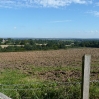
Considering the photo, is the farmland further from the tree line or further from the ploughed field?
the tree line

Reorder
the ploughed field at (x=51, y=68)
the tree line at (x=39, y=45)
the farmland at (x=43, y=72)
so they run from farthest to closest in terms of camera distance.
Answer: the tree line at (x=39, y=45) → the ploughed field at (x=51, y=68) → the farmland at (x=43, y=72)

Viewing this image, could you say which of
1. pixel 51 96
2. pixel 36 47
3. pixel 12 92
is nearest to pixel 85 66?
pixel 51 96

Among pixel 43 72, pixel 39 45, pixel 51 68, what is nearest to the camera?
pixel 43 72

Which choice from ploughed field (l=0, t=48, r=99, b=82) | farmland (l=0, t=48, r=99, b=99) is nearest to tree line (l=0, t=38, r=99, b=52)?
ploughed field (l=0, t=48, r=99, b=82)

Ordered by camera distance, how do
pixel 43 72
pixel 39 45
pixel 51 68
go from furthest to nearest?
pixel 39 45 < pixel 51 68 < pixel 43 72

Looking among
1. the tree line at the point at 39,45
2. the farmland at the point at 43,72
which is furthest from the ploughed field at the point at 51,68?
the tree line at the point at 39,45

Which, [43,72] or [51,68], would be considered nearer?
[43,72]

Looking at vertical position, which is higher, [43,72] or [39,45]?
[39,45]

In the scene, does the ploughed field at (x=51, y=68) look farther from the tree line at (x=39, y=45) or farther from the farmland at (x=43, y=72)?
the tree line at (x=39, y=45)

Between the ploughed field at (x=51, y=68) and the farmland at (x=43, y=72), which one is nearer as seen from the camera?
the farmland at (x=43, y=72)

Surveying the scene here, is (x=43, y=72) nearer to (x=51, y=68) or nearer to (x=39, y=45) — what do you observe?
(x=51, y=68)

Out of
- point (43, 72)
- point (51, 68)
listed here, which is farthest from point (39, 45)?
point (43, 72)

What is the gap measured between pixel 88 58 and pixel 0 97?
1.94m

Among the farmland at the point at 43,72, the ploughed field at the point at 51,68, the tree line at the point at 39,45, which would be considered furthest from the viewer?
the tree line at the point at 39,45
